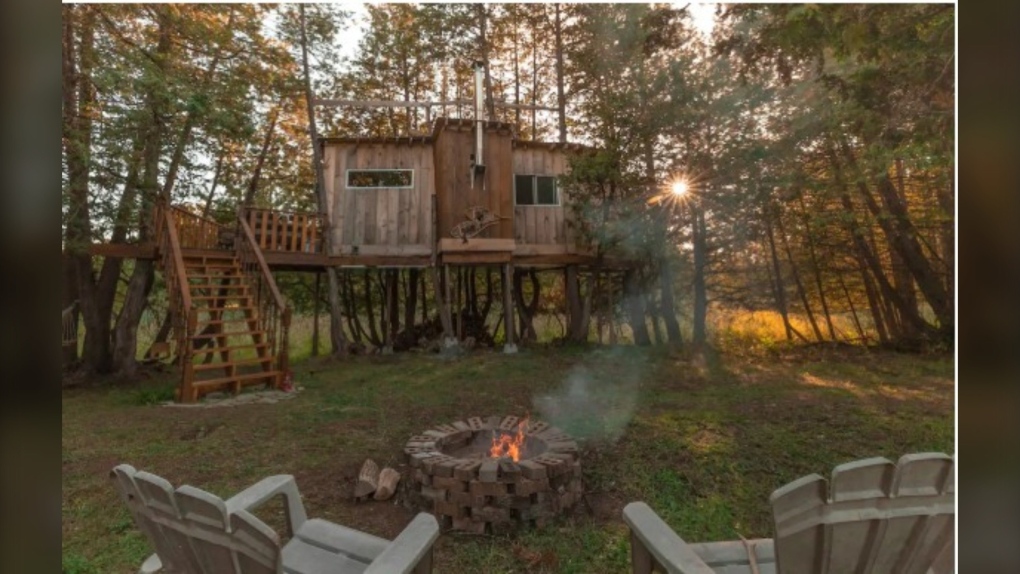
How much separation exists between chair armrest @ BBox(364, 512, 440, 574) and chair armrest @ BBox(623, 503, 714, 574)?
721 mm

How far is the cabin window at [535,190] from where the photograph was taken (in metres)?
9.80

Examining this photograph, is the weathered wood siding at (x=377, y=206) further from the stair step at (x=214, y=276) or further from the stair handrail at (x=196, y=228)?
the stair step at (x=214, y=276)

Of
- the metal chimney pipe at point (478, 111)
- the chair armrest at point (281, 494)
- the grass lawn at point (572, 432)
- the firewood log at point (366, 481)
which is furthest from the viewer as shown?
the metal chimney pipe at point (478, 111)

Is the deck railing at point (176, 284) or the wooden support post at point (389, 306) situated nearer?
the deck railing at point (176, 284)

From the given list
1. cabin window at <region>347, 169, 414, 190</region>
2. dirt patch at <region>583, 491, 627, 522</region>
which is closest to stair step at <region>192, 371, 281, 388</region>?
cabin window at <region>347, 169, 414, 190</region>

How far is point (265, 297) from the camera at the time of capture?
24.1ft

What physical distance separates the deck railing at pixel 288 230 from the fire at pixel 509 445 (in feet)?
22.0

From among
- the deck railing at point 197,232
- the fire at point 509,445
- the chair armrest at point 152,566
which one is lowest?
the fire at point 509,445

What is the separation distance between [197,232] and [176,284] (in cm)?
142

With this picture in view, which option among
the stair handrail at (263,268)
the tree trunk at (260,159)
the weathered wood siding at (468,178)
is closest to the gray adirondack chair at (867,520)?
the stair handrail at (263,268)

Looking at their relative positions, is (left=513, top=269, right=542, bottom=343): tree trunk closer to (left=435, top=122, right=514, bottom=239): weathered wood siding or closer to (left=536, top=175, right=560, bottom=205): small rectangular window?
(left=536, top=175, right=560, bottom=205): small rectangular window

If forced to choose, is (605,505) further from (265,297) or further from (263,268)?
(265,297)

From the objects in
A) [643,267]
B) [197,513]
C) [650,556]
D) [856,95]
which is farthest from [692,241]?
[197,513]

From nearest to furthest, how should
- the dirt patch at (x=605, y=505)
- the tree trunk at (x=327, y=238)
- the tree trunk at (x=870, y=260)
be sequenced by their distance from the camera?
the dirt patch at (x=605, y=505) < the tree trunk at (x=870, y=260) < the tree trunk at (x=327, y=238)
